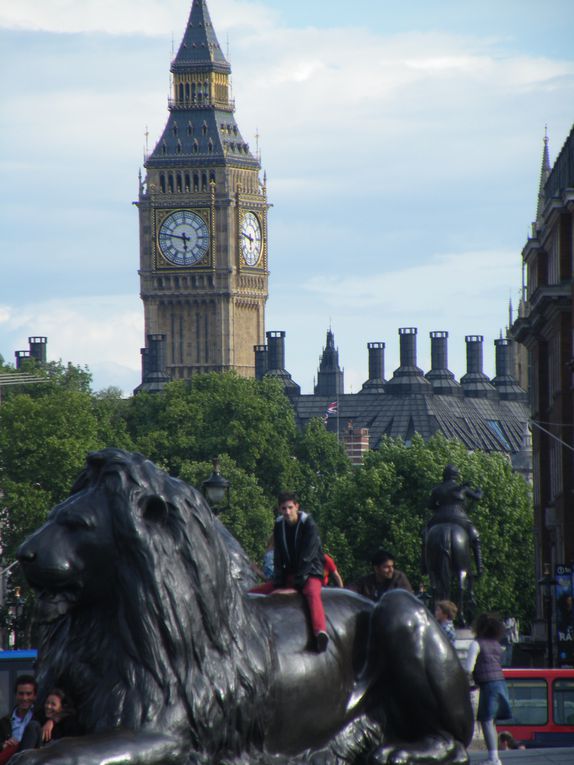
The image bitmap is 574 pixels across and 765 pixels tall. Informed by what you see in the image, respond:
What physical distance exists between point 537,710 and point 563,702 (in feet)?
3.23

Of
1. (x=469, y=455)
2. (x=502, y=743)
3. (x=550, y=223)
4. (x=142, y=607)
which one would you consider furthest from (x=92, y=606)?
(x=469, y=455)

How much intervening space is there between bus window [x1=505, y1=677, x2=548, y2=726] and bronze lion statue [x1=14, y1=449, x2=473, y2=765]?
2180 cm

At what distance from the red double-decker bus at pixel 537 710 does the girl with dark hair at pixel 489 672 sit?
15.9 meters

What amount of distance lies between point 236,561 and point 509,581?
232ft

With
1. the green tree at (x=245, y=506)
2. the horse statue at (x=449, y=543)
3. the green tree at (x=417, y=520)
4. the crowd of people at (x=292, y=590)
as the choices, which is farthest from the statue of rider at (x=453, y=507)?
the green tree at (x=245, y=506)

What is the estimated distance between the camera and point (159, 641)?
9312mm

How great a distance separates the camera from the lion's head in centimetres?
923

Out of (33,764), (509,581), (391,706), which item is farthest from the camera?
(509,581)

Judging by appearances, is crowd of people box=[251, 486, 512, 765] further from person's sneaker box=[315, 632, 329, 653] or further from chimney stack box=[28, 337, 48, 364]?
chimney stack box=[28, 337, 48, 364]

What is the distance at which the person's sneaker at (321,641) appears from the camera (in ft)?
32.8

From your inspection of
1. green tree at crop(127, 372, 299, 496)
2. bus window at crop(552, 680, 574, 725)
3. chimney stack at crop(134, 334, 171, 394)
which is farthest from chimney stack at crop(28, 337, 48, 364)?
bus window at crop(552, 680, 574, 725)

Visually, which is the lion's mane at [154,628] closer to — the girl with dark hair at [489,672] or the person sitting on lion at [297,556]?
the person sitting on lion at [297,556]

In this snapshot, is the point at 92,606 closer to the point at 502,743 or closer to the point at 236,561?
the point at 236,561

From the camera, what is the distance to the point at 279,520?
1088 cm
